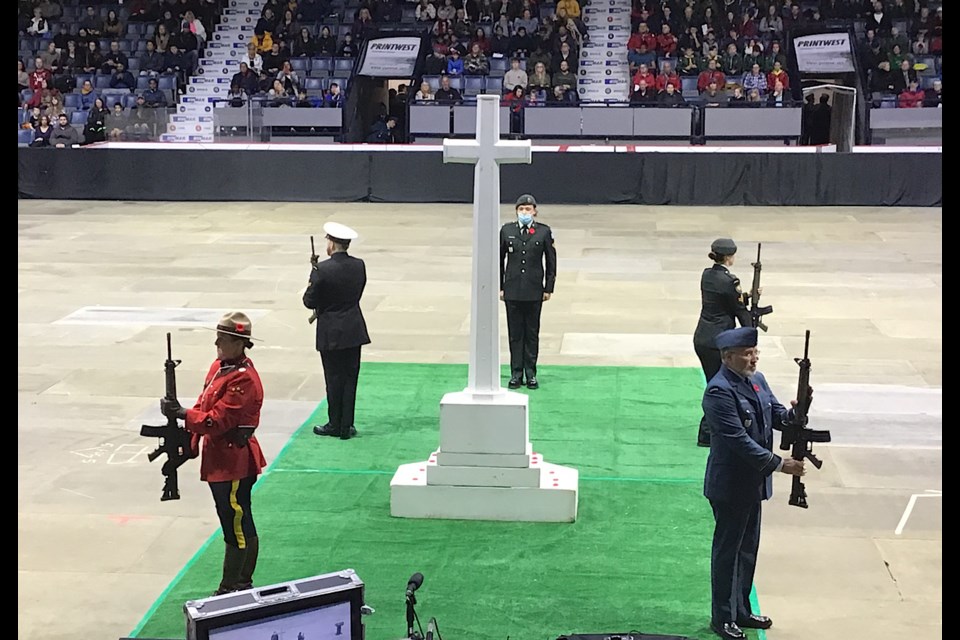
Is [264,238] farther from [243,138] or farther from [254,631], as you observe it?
[254,631]

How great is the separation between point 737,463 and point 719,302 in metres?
3.54

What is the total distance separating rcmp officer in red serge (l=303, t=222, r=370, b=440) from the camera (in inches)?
400

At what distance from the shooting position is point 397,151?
26609 mm

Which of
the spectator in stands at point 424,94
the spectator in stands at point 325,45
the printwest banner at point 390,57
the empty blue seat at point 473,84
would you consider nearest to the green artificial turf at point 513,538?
the spectator in stands at point 424,94

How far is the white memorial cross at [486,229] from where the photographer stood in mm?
8414

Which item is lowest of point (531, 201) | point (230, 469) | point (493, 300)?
point (230, 469)

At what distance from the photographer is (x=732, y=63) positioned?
2967 cm

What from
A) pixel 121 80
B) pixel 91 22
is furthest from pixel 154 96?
pixel 91 22

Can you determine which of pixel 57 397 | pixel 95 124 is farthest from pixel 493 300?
pixel 95 124

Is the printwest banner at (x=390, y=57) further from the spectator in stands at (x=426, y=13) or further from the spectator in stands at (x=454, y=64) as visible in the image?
the spectator in stands at (x=426, y=13)

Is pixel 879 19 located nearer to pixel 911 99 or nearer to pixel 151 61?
pixel 911 99

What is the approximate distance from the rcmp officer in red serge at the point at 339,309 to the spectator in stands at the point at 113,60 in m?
24.5

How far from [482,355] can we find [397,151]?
18.5 m

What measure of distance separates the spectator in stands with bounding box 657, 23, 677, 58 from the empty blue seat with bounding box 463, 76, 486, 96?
5.04 meters
